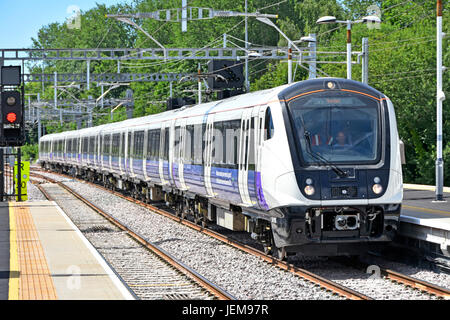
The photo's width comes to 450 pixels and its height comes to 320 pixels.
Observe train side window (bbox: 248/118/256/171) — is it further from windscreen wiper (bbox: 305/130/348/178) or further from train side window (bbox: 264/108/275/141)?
windscreen wiper (bbox: 305/130/348/178)

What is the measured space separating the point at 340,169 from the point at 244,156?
8.97 ft

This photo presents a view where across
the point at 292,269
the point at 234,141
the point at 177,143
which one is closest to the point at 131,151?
the point at 177,143

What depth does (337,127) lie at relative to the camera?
14578mm

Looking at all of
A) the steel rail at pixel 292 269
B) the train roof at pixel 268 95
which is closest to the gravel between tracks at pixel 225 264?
the steel rail at pixel 292 269

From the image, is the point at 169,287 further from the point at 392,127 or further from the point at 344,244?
the point at 392,127

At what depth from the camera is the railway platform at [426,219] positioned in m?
14.5

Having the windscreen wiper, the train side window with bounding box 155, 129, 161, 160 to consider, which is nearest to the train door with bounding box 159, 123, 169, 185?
the train side window with bounding box 155, 129, 161, 160

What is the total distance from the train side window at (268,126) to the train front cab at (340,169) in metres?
0.44

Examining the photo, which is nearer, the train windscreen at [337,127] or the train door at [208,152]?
the train windscreen at [337,127]

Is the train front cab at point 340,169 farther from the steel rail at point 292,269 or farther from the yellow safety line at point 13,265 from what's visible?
the yellow safety line at point 13,265

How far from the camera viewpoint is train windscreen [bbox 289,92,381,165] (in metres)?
14.5

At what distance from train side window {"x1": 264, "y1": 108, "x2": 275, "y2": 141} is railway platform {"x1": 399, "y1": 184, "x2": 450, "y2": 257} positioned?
10.1 ft

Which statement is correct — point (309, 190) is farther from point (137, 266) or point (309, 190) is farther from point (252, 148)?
point (137, 266)
